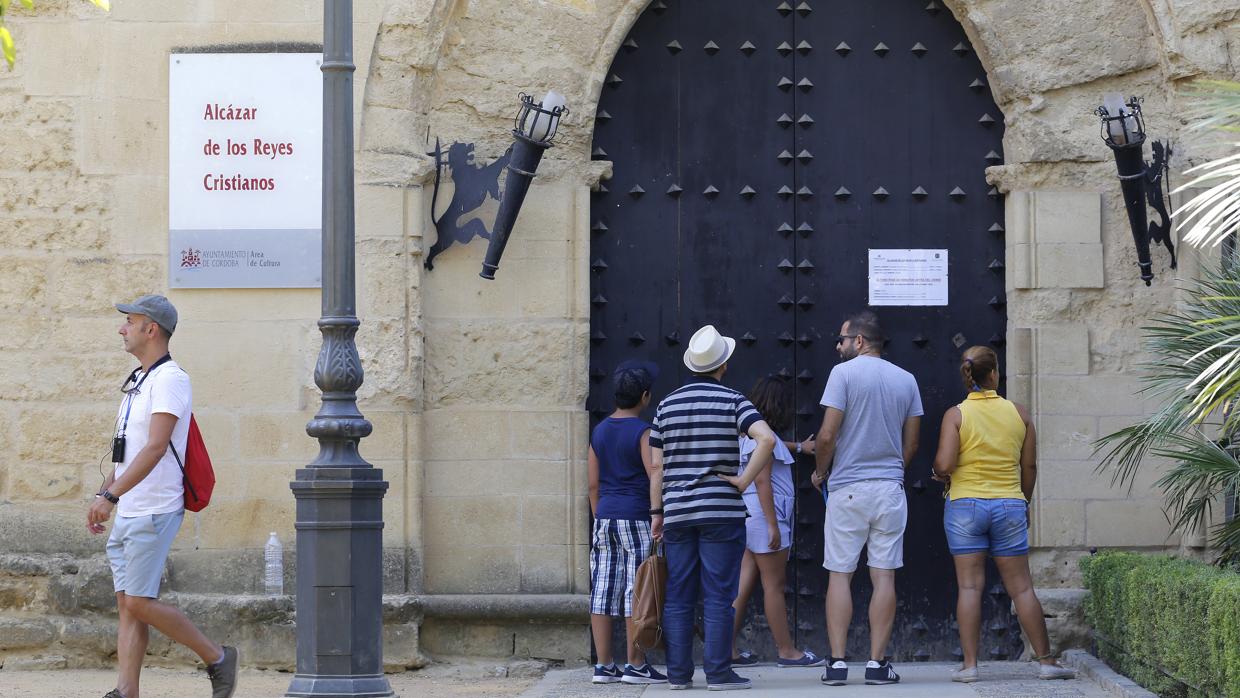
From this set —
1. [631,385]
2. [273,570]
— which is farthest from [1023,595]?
[273,570]

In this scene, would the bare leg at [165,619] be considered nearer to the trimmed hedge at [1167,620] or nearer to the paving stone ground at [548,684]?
the paving stone ground at [548,684]

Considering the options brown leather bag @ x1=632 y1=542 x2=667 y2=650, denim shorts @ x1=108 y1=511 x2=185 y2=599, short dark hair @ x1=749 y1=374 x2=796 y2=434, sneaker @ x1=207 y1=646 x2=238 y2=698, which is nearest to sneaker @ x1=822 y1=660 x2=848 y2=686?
brown leather bag @ x1=632 y1=542 x2=667 y2=650

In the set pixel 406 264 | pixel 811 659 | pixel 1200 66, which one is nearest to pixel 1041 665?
pixel 811 659

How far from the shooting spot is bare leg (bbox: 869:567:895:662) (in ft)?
25.6

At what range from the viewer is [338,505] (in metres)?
6.14

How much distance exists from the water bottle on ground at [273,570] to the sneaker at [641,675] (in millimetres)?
1894

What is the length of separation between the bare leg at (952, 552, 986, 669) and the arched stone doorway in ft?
2.73

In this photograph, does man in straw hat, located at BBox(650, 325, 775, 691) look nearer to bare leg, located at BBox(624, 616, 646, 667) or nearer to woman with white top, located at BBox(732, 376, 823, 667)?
bare leg, located at BBox(624, 616, 646, 667)

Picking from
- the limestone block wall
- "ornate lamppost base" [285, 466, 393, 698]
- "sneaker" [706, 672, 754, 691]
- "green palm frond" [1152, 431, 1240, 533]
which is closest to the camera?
"ornate lamppost base" [285, 466, 393, 698]

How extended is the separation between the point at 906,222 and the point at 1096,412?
1465 mm

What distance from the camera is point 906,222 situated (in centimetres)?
884

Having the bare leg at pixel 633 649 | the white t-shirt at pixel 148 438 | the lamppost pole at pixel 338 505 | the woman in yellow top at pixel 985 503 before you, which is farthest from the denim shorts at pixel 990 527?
the white t-shirt at pixel 148 438

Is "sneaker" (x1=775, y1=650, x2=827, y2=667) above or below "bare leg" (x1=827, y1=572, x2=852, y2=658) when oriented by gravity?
below

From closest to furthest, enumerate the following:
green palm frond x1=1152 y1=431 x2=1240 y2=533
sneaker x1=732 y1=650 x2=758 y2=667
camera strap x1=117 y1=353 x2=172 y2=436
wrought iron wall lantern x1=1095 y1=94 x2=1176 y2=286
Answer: camera strap x1=117 y1=353 x2=172 y2=436 < green palm frond x1=1152 y1=431 x2=1240 y2=533 < wrought iron wall lantern x1=1095 y1=94 x2=1176 y2=286 < sneaker x1=732 y1=650 x2=758 y2=667
